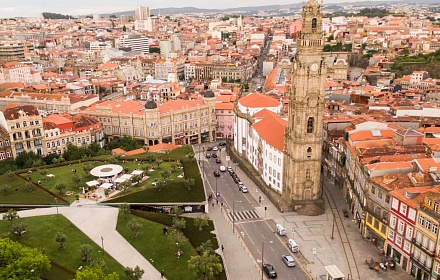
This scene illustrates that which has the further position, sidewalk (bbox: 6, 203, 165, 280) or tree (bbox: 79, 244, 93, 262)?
sidewalk (bbox: 6, 203, 165, 280)

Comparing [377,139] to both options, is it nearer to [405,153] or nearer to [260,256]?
[405,153]

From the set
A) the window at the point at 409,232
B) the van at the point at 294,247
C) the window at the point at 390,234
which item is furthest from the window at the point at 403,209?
the van at the point at 294,247

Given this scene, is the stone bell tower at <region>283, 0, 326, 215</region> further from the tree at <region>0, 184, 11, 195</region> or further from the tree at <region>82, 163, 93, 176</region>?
the tree at <region>0, 184, 11, 195</region>

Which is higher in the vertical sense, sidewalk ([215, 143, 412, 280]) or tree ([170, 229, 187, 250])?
tree ([170, 229, 187, 250])

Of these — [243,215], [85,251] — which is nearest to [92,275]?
[85,251]

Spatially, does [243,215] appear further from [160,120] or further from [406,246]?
[160,120]

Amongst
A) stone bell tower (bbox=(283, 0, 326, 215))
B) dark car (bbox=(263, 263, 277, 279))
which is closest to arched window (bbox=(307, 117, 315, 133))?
stone bell tower (bbox=(283, 0, 326, 215))
